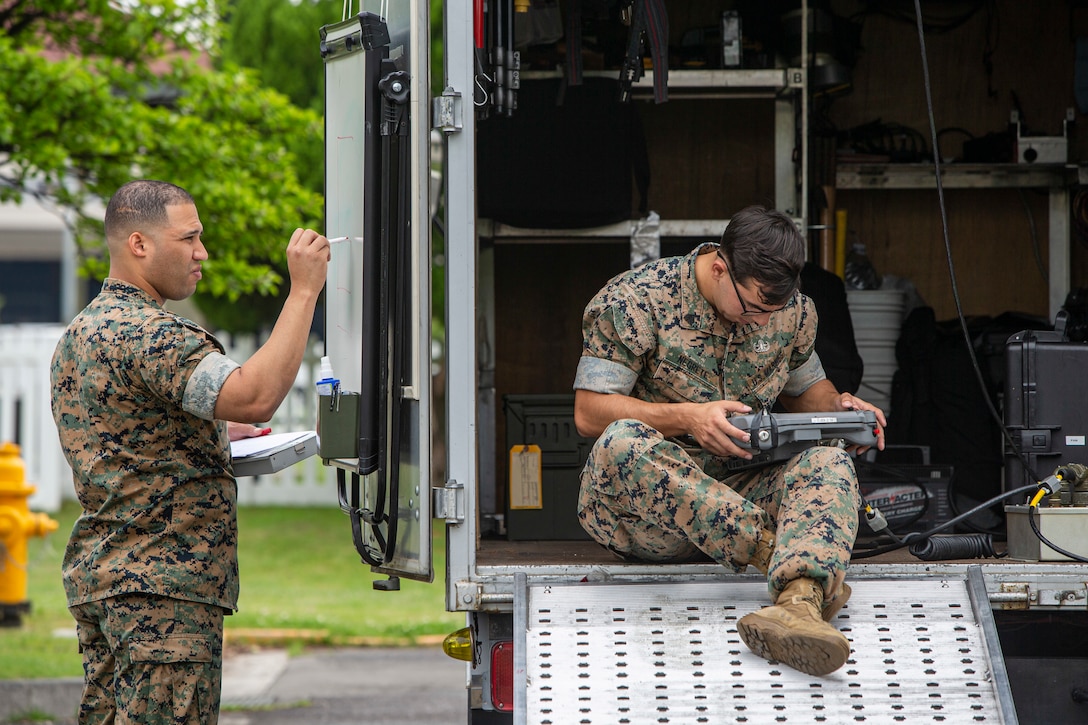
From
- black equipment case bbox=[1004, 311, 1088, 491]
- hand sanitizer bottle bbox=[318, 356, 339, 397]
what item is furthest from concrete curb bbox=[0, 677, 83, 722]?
black equipment case bbox=[1004, 311, 1088, 491]

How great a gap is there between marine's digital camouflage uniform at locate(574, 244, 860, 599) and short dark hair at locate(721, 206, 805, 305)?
7.9 inches

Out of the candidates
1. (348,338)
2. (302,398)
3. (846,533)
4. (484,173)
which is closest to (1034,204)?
(484,173)

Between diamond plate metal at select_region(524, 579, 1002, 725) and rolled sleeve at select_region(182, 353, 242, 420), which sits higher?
rolled sleeve at select_region(182, 353, 242, 420)

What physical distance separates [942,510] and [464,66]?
2.32 metres

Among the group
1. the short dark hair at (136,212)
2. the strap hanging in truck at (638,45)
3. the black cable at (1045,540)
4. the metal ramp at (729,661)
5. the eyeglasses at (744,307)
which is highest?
the strap hanging in truck at (638,45)

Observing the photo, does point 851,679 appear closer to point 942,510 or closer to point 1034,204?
→ point 942,510

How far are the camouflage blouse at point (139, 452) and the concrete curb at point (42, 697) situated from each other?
4028 millimetres

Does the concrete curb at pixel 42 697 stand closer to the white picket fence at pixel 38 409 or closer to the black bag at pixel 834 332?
the black bag at pixel 834 332

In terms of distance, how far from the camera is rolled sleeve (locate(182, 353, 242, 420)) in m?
2.91

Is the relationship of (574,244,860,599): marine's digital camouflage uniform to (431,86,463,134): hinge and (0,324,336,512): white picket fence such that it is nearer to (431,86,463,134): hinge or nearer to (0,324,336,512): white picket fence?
(431,86,463,134): hinge

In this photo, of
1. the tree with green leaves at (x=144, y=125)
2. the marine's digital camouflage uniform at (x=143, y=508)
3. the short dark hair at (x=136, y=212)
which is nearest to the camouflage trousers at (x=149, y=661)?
the marine's digital camouflage uniform at (x=143, y=508)

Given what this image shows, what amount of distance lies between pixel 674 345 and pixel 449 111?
91 centimetres

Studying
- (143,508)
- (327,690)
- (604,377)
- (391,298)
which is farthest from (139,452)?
(327,690)

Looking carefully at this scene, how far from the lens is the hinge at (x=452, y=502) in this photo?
3139 mm
